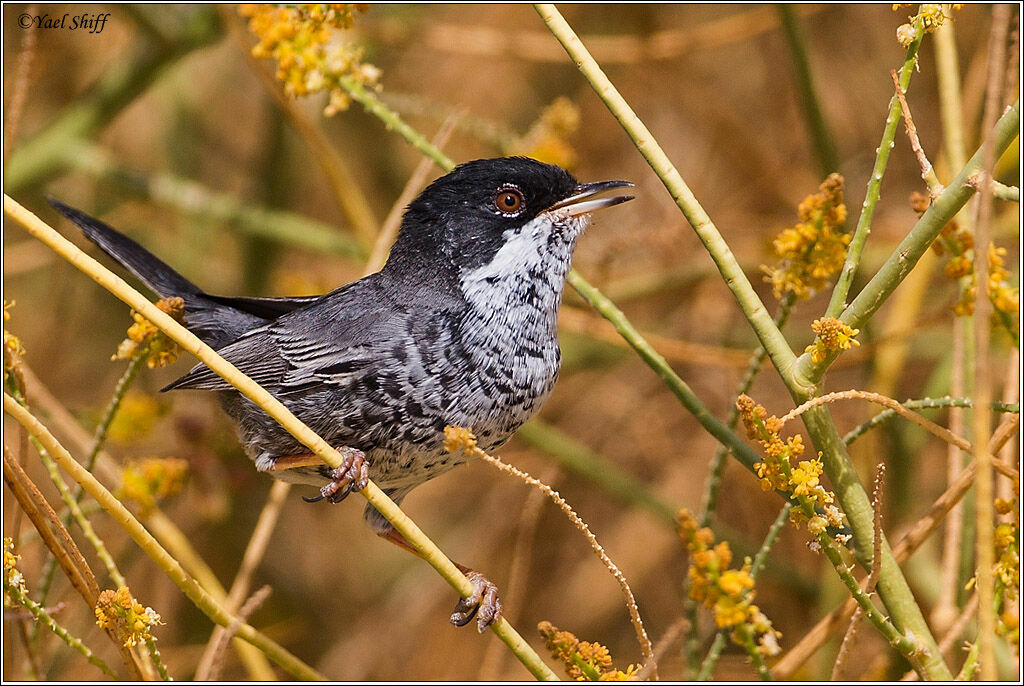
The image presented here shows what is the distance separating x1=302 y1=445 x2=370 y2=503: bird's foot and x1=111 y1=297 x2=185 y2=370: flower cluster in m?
0.51

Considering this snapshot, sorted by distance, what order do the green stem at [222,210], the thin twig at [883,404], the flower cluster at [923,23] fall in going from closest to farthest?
the thin twig at [883,404]
the flower cluster at [923,23]
the green stem at [222,210]

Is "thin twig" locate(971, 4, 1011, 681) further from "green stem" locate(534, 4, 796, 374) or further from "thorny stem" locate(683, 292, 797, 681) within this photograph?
"thorny stem" locate(683, 292, 797, 681)

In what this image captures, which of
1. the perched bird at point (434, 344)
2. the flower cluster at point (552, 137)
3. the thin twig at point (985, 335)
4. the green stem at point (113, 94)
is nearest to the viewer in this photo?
the thin twig at point (985, 335)

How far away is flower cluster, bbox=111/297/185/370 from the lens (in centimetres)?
249

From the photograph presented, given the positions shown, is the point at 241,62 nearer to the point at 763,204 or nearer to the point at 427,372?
the point at 763,204

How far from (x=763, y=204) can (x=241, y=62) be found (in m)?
2.96

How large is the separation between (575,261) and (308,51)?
1979 mm

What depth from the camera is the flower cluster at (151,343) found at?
2494mm

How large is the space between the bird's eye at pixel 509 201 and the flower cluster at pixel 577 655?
1.23 m

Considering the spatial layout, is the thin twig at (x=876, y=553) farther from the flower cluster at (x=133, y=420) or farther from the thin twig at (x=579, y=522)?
the flower cluster at (x=133, y=420)

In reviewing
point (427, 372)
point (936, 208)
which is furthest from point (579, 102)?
point (936, 208)

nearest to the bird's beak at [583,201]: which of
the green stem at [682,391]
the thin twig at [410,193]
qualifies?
the green stem at [682,391]

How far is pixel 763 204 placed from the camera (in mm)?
5223

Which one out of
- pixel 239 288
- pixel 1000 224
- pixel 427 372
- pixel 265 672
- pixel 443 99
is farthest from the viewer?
pixel 443 99
